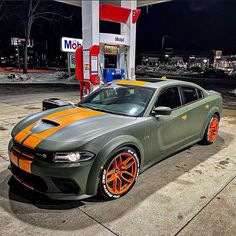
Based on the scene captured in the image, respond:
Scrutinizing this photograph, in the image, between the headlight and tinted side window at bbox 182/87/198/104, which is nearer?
the headlight

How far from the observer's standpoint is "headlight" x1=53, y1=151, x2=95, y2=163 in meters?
2.57

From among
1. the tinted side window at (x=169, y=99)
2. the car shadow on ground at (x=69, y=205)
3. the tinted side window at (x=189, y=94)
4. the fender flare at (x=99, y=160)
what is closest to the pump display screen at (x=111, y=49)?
the tinted side window at (x=189, y=94)

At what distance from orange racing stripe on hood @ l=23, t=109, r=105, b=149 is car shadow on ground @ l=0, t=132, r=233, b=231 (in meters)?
0.73

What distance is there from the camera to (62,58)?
6731cm

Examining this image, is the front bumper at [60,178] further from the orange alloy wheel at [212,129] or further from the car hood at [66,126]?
the orange alloy wheel at [212,129]

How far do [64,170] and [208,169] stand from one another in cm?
247

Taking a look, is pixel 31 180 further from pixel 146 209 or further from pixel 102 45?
pixel 102 45

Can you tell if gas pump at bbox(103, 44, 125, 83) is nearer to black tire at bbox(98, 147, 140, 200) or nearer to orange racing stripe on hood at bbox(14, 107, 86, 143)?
orange racing stripe on hood at bbox(14, 107, 86, 143)

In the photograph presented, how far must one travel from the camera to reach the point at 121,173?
9.87ft

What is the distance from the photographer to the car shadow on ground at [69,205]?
8.41 feet

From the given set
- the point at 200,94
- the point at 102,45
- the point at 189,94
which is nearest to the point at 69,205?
the point at 189,94

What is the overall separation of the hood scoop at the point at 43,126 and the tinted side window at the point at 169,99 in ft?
4.99

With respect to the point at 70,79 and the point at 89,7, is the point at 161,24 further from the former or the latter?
the point at 89,7

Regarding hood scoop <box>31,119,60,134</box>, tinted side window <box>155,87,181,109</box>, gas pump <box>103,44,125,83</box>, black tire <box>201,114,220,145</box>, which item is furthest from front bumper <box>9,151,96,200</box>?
gas pump <box>103,44,125,83</box>
